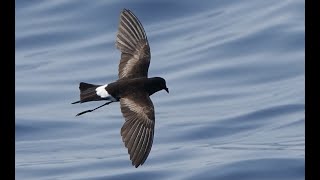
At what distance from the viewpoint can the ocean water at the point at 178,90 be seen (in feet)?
34.8

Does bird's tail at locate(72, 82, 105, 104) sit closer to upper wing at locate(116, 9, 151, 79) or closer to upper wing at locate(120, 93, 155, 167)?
upper wing at locate(120, 93, 155, 167)

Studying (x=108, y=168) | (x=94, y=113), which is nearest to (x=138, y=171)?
(x=108, y=168)

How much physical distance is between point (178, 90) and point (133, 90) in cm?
437

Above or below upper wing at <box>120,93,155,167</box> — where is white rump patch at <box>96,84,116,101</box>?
above

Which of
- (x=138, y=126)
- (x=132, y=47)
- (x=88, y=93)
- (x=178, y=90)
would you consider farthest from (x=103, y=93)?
(x=178, y=90)

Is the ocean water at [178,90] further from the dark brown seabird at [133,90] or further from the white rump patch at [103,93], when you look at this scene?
the white rump patch at [103,93]

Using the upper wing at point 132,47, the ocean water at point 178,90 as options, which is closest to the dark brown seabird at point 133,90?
the upper wing at point 132,47

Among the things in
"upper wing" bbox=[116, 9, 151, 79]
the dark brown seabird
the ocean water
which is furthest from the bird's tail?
the ocean water

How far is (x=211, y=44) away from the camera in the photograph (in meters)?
14.9

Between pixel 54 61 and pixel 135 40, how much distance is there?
5000mm

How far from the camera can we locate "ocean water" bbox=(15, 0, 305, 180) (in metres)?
10.6

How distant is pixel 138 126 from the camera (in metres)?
8.26

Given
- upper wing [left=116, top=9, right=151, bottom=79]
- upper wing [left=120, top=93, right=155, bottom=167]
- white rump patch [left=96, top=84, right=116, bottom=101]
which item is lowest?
upper wing [left=120, top=93, right=155, bottom=167]

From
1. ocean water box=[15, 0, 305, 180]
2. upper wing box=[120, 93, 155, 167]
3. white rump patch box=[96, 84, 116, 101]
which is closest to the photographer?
upper wing box=[120, 93, 155, 167]
